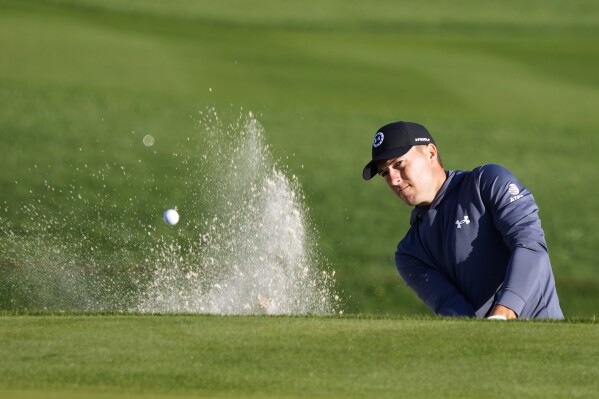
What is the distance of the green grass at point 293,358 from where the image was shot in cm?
332

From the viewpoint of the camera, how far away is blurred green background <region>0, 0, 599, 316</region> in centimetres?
1193

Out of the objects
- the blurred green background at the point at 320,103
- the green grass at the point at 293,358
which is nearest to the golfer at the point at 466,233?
the green grass at the point at 293,358

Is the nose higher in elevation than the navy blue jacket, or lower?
higher

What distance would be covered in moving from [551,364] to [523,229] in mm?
1681

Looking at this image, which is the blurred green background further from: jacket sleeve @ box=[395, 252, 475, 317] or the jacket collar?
the jacket collar

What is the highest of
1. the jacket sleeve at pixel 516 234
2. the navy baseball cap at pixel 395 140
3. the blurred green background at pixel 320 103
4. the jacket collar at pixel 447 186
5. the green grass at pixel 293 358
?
the blurred green background at pixel 320 103

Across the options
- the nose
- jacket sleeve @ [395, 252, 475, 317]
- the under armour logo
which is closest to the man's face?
the nose

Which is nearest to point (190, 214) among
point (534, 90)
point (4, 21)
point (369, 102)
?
point (369, 102)

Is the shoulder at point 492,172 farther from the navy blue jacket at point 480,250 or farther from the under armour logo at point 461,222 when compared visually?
the under armour logo at point 461,222

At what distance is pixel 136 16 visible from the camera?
20.0 metres

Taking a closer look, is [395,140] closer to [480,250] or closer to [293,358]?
[480,250]

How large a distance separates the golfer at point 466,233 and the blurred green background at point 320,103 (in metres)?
4.10

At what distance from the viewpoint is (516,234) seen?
208 inches

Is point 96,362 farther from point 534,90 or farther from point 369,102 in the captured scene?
point 534,90
